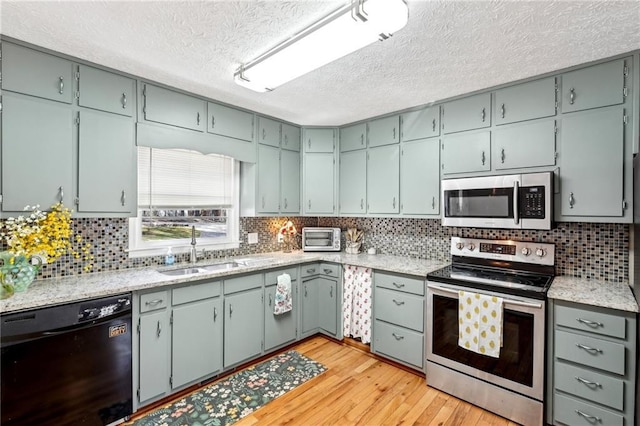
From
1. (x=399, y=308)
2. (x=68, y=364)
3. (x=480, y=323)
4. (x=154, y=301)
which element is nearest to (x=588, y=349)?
(x=480, y=323)

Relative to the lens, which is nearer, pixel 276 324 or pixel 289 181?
pixel 276 324

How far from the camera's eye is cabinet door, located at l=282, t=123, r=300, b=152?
11.7 ft

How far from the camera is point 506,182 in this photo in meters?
2.43

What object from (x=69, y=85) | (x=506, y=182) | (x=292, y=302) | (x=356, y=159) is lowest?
(x=292, y=302)

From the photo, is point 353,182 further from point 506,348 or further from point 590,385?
point 590,385

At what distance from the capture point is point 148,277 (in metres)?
2.29

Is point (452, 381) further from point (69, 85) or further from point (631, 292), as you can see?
point (69, 85)

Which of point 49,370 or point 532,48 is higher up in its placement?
point 532,48

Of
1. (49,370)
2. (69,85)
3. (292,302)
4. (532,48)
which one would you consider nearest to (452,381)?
(292,302)

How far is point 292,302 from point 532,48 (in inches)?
113

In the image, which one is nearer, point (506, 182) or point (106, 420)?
point (106, 420)

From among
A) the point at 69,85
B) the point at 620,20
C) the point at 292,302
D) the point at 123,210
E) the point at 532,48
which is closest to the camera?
the point at 620,20

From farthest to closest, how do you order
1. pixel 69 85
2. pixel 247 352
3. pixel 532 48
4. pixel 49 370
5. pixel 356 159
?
pixel 356 159 → pixel 247 352 → pixel 69 85 → pixel 532 48 → pixel 49 370

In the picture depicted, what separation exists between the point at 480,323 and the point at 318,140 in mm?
2585
